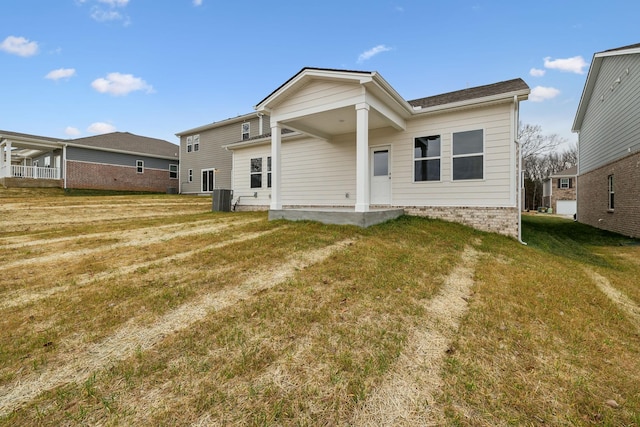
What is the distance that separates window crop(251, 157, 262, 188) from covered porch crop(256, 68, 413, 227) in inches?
149

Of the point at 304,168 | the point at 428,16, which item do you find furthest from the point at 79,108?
the point at 428,16

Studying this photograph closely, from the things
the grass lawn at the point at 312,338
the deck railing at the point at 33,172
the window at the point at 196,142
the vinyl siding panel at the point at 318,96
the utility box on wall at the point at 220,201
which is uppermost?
the window at the point at 196,142

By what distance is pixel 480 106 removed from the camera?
798 centimetres

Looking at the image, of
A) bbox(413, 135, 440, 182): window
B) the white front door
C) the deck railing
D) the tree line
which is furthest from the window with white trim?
the deck railing

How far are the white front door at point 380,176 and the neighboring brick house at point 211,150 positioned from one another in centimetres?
1192

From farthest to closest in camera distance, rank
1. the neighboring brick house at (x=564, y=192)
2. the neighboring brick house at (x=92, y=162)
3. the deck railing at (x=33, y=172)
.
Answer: the neighboring brick house at (x=564, y=192) < the neighboring brick house at (x=92, y=162) < the deck railing at (x=33, y=172)

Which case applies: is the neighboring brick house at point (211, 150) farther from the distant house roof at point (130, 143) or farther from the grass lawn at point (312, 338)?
the grass lawn at point (312, 338)

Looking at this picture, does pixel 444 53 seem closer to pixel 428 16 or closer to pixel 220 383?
pixel 428 16

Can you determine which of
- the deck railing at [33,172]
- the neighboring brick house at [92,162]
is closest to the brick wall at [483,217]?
the neighboring brick house at [92,162]

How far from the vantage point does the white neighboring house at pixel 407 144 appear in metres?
7.55

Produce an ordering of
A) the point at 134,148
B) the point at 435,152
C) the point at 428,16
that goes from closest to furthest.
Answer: the point at 435,152, the point at 428,16, the point at 134,148

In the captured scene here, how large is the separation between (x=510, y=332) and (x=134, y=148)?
28.2 metres

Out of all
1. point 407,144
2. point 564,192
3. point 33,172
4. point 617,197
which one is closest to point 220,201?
point 407,144

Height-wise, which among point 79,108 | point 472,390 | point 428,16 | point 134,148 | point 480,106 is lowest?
point 472,390
